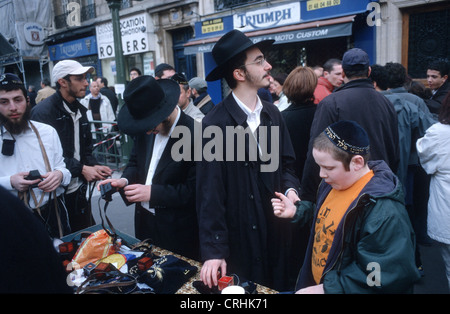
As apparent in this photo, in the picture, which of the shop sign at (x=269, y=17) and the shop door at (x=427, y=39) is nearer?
the shop door at (x=427, y=39)

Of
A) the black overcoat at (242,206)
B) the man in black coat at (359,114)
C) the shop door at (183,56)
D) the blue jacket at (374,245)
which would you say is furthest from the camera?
the shop door at (183,56)

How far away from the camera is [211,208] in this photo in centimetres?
212

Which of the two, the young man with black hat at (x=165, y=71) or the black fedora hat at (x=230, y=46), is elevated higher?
the young man with black hat at (x=165, y=71)

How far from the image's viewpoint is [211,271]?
75.8 inches

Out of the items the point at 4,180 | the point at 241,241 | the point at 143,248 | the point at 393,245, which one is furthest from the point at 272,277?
the point at 4,180

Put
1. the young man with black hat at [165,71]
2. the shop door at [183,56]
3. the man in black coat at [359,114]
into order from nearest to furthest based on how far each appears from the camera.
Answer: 1. the man in black coat at [359,114]
2. the young man with black hat at [165,71]
3. the shop door at [183,56]

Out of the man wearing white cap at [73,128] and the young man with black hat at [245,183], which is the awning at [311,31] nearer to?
the man wearing white cap at [73,128]

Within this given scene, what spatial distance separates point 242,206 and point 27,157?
180cm

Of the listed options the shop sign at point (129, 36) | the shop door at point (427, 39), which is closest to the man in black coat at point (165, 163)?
the shop door at point (427, 39)

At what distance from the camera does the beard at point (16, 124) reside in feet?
8.74

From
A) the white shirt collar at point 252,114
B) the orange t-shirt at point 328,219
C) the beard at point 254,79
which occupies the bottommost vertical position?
the orange t-shirt at point 328,219

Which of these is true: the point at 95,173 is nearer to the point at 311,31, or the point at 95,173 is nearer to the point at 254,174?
the point at 254,174

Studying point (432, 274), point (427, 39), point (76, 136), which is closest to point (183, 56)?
point (427, 39)

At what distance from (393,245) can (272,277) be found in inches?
42.8
